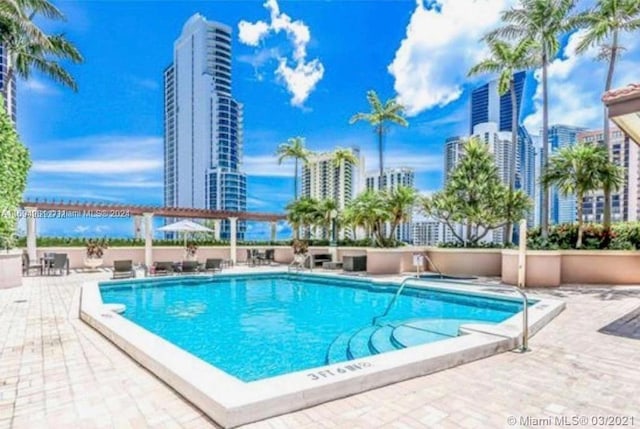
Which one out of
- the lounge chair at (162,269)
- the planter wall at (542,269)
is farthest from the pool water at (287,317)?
the planter wall at (542,269)

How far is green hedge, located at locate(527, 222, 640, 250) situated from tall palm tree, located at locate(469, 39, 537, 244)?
1.87 meters

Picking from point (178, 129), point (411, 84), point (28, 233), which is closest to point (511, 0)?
point (411, 84)

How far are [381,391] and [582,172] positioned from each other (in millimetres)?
11791

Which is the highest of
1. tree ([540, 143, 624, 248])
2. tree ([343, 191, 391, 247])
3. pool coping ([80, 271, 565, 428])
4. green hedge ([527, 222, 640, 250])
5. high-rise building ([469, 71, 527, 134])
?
high-rise building ([469, 71, 527, 134])

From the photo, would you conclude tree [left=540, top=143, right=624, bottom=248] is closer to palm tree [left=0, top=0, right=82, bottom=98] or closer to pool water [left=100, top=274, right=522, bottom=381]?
pool water [left=100, top=274, right=522, bottom=381]

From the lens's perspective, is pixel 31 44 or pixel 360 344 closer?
pixel 360 344

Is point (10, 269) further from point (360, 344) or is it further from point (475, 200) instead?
point (475, 200)

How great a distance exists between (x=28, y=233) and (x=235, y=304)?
1124 centimetres

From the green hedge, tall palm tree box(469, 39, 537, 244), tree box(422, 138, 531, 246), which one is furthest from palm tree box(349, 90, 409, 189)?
the green hedge

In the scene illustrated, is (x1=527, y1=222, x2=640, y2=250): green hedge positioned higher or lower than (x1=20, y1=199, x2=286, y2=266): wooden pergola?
lower

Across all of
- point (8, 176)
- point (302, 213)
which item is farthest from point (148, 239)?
point (302, 213)

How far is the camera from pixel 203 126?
2635 inches

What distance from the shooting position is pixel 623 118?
6.43 meters

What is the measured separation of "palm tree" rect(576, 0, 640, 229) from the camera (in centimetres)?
1345
